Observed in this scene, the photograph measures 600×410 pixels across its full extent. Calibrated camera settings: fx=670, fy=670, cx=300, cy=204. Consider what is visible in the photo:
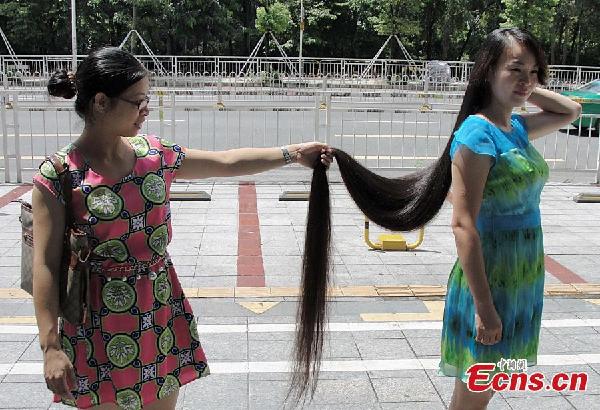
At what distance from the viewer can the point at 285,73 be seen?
24922mm

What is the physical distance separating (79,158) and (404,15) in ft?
103

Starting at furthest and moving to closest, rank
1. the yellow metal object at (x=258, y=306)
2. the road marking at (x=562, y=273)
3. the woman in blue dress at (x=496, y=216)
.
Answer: the road marking at (x=562, y=273), the yellow metal object at (x=258, y=306), the woman in blue dress at (x=496, y=216)

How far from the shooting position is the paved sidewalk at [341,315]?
133 inches

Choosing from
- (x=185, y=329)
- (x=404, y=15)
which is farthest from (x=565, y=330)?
(x=404, y=15)

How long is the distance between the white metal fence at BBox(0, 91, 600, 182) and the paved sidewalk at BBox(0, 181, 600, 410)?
113 inches

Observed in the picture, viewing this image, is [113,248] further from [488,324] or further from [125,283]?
[488,324]

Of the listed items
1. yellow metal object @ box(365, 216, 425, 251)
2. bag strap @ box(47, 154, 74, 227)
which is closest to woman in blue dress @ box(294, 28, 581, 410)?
bag strap @ box(47, 154, 74, 227)

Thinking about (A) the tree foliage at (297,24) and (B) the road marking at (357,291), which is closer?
(B) the road marking at (357,291)

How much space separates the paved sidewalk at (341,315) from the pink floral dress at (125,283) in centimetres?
115

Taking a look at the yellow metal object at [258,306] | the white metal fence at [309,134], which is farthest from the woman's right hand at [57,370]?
the white metal fence at [309,134]

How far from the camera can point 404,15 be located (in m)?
31.5

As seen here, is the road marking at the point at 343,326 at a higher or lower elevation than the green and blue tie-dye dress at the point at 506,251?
lower

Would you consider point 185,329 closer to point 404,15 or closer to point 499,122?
point 499,122

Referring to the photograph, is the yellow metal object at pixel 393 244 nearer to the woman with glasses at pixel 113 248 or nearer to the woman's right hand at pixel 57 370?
the woman with glasses at pixel 113 248
